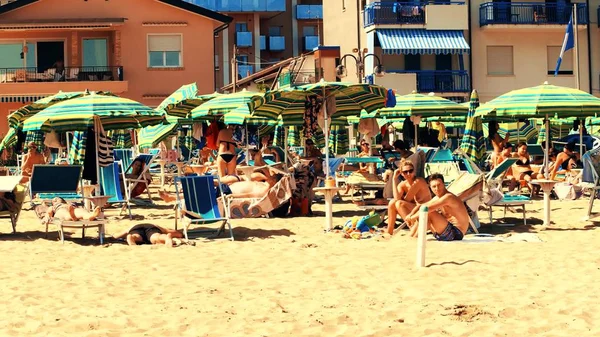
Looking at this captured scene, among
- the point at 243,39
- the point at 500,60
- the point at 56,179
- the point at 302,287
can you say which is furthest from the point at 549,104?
the point at 243,39

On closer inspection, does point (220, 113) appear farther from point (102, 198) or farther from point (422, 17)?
point (422, 17)

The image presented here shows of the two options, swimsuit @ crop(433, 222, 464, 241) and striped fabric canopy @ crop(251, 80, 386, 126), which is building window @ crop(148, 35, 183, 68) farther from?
swimsuit @ crop(433, 222, 464, 241)

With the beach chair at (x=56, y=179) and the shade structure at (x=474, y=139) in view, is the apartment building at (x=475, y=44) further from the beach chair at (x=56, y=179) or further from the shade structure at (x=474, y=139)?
the beach chair at (x=56, y=179)

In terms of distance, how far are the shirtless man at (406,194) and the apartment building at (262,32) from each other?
46851 mm

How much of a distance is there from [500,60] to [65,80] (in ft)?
53.0

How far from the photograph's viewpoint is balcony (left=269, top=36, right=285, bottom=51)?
62.8 meters

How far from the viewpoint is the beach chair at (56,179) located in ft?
49.0

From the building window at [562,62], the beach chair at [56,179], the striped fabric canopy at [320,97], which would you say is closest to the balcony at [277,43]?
the building window at [562,62]

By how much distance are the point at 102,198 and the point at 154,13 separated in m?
28.1

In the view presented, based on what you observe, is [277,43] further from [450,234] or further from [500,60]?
[450,234]

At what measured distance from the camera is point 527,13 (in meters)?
42.4

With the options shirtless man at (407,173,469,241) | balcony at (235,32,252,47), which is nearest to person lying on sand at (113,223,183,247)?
shirtless man at (407,173,469,241)

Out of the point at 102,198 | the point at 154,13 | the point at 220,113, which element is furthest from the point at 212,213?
the point at 154,13

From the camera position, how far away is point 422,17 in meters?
41.7
